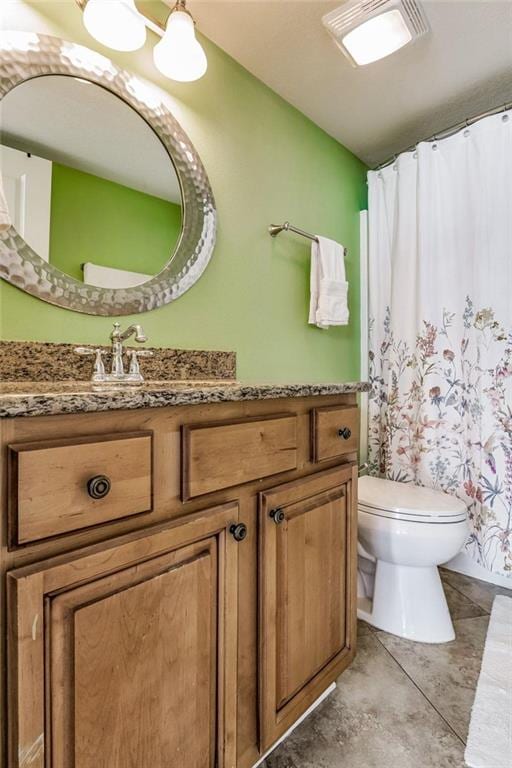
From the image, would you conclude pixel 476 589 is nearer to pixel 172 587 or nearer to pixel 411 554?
pixel 411 554

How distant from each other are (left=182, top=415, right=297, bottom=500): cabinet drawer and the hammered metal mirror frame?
0.64 metres

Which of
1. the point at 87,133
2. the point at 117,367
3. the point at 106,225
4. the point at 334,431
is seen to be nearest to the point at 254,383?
the point at 334,431

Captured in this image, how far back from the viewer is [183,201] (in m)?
1.37

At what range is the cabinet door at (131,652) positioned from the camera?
531 mm

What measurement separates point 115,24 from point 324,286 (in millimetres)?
1162

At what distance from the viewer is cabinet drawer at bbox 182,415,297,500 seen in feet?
2.35

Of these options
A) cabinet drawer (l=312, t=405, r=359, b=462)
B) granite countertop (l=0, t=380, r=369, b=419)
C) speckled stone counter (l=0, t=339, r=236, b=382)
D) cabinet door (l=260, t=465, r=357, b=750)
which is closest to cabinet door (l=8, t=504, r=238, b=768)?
cabinet door (l=260, t=465, r=357, b=750)

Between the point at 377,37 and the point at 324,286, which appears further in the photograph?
the point at 324,286

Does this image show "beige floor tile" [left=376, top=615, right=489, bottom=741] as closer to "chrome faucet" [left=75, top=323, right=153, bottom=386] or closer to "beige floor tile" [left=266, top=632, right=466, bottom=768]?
"beige floor tile" [left=266, top=632, right=466, bottom=768]

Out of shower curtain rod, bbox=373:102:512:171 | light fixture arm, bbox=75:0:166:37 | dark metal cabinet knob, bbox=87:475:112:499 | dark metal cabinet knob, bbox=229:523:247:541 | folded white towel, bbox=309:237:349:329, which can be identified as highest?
shower curtain rod, bbox=373:102:512:171

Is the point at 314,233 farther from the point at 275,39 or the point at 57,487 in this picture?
the point at 57,487

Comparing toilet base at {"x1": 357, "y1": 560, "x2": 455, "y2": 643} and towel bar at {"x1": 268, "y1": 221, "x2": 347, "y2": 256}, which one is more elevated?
towel bar at {"x1": 268, "y1": 221, "x2": 347, "y2": 256}

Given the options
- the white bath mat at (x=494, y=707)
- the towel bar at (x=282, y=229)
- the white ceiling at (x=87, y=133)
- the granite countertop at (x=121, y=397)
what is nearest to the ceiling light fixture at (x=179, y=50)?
the white ceiling at (x=87, y=133)

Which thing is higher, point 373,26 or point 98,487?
point 373,26
